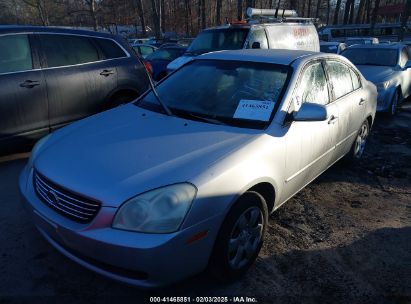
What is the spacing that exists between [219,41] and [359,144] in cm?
553

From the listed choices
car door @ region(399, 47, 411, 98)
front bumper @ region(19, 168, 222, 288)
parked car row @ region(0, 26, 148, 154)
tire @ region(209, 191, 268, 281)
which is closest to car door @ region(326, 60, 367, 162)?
tire @ region(209, 191, 268, 281)

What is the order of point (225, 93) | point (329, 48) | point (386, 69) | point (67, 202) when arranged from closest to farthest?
point (67, 202), point (225, 93), point (386, 69), point (329, 48)

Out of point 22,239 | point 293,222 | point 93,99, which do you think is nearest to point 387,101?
point 293,222

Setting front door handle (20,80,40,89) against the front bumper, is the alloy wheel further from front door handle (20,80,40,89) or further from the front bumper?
front door handle (20,80,40,89)

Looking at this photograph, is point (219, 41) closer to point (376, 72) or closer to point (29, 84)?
point (376, 72)

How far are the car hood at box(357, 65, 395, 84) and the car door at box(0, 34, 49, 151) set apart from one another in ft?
21.3

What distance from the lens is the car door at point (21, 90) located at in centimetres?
447

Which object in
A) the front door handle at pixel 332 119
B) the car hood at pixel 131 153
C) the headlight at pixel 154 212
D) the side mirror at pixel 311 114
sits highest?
the side mirror at pixel 311 114

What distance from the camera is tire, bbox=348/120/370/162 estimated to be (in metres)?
4.91

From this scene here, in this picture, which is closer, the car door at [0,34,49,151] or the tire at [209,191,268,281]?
the tire at [209,191,268,281]

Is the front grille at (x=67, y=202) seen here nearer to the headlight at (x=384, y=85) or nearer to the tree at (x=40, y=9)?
the headlight at (x=384, y=85)

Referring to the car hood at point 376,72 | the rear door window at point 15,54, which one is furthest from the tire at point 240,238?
the car hood at point 376,72

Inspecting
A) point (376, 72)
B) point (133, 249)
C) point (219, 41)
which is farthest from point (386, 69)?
point (133, 249)

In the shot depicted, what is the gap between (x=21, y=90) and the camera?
4582 mm
